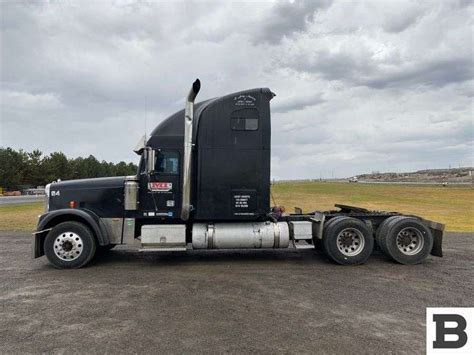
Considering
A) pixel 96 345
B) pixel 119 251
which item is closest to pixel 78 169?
pixel 119 251

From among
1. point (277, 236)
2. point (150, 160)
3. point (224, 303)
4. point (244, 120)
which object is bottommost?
point (224, 303)

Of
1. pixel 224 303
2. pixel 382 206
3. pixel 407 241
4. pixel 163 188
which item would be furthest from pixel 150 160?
pixel 382 206

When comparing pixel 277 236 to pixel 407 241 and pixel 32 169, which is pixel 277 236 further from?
pixel 32 169

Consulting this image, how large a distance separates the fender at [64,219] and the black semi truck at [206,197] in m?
0.04

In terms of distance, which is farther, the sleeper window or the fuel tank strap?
the fuel tank strap

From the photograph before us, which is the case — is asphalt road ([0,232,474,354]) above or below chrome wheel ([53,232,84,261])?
below

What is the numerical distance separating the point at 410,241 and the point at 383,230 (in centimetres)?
71

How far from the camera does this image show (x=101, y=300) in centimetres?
595

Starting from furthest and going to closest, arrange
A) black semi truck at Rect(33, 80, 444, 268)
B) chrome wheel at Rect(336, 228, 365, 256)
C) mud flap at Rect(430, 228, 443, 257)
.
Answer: mud flap at Rect(430, 228, 443, 257), chrome wheel at Rect(336, 228, 365, 256), black semi truck at Rect(33, 80, 444, 268)

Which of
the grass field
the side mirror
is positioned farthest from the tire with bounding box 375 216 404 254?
the side mirror

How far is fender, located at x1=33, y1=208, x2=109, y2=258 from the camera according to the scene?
8125mm

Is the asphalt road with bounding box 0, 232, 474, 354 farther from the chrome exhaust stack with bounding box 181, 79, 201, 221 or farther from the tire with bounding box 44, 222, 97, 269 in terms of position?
the chrome exhaust stack with bounding box 181, 79, 201, 221

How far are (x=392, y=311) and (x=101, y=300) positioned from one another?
4519 mm

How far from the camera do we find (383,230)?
8820 mm
